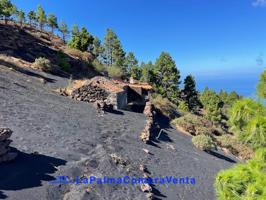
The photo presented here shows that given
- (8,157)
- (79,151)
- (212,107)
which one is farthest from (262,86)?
(212,107)

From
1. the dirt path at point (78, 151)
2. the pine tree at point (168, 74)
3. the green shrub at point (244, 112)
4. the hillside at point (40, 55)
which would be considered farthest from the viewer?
the pine tree at point (168, 74)

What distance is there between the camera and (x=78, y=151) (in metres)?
13.3

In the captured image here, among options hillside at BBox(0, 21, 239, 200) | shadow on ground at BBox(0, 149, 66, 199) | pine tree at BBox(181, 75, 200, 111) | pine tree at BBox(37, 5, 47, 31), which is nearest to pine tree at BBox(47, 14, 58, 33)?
pine tree at BBox(37, 5, 47, 31)

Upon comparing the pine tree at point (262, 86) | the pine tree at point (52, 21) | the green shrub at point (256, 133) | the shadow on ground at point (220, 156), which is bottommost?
the shadow on ground at point (220, 156)

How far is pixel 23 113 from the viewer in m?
16.3

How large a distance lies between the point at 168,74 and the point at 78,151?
1702 inches

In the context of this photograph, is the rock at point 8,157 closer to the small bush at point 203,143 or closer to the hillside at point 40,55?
the small bush at point 203,143

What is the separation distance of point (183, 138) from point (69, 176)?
42.4 ft

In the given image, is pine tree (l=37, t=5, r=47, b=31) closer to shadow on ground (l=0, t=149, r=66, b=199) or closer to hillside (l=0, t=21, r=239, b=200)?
hillside (l=0, t=21, r=239, b=200)

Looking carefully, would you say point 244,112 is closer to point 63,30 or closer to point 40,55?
point 40,55

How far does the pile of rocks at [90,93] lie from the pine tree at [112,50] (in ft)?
142

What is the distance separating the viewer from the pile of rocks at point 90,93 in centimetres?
2464

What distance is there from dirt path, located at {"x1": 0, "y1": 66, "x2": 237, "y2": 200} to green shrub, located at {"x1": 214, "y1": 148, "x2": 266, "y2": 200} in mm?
6298

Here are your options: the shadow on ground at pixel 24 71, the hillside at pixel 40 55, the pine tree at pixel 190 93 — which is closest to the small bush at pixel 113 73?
the hillside at pixel 40 55
